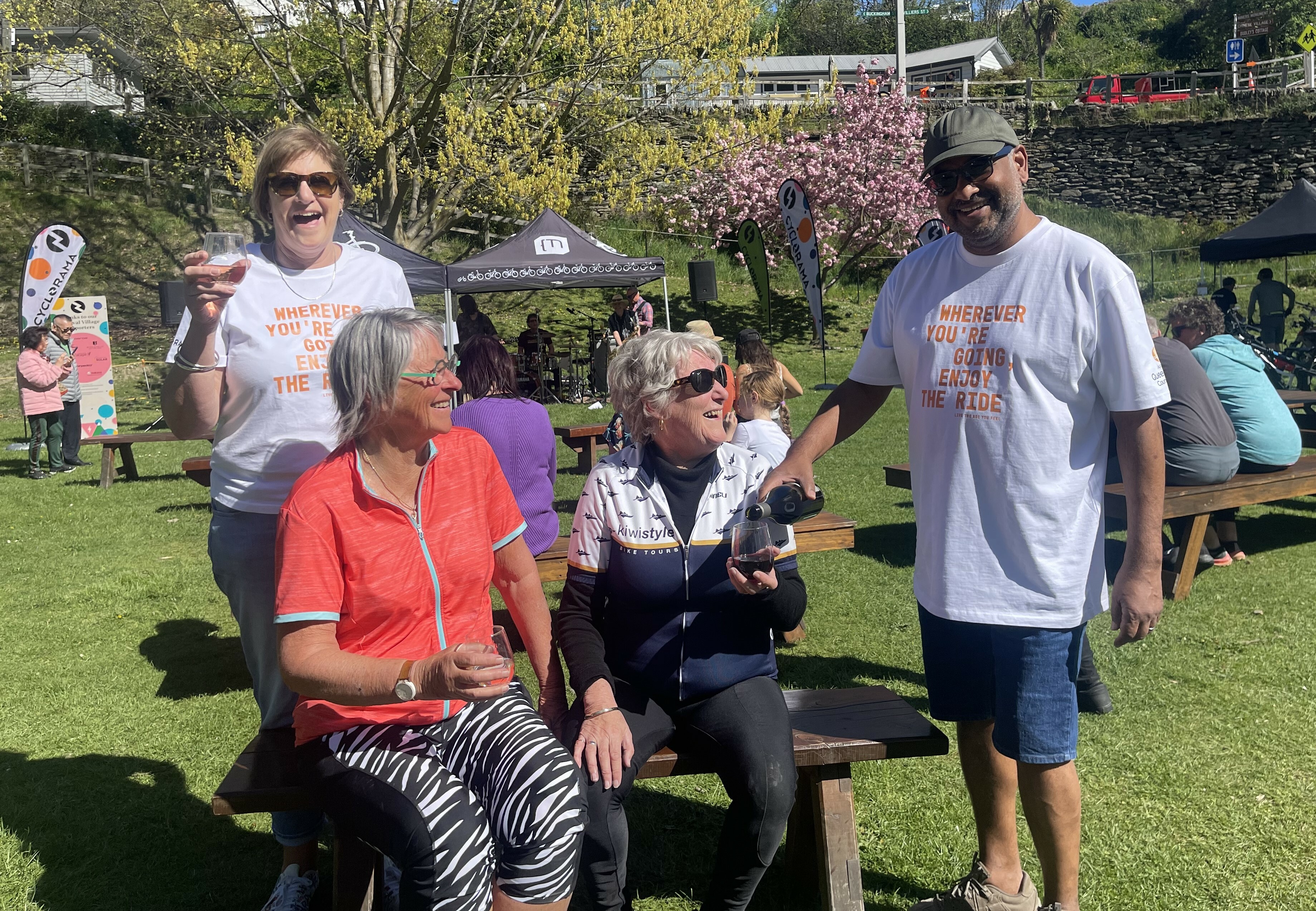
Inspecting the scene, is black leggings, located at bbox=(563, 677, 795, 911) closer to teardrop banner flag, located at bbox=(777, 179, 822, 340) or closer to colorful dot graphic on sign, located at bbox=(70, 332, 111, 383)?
teardrop banner flag, located at bbox=(777, 179, 822, 340)

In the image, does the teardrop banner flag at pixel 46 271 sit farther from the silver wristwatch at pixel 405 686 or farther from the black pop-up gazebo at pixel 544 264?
the silver wristwatch at pixel 405 686

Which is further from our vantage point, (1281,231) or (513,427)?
(1281,231)

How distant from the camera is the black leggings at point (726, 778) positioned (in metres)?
2.41

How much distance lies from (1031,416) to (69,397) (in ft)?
41.0

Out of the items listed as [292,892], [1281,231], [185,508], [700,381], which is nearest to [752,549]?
[700,381]

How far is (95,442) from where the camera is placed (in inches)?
406

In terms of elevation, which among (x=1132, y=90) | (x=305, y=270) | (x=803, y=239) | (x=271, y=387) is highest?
(x=1132, y=90)

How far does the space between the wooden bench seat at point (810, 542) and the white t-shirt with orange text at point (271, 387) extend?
6.60 ft

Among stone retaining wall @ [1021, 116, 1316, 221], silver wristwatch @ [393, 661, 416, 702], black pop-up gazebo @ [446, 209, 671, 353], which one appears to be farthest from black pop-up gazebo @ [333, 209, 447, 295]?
stone retaining wall @ [1021, 116, 1316, 221]

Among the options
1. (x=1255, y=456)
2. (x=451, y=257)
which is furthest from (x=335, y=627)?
(x=451, y=257)

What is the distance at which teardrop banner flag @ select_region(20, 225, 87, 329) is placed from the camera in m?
12.1

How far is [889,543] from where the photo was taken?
715cm

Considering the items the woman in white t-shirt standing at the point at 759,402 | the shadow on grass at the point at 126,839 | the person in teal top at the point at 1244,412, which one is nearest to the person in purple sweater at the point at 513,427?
the woman in white t-shirt standing at the point at 759,402

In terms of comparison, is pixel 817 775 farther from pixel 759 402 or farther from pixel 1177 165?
pixel 1177 165
